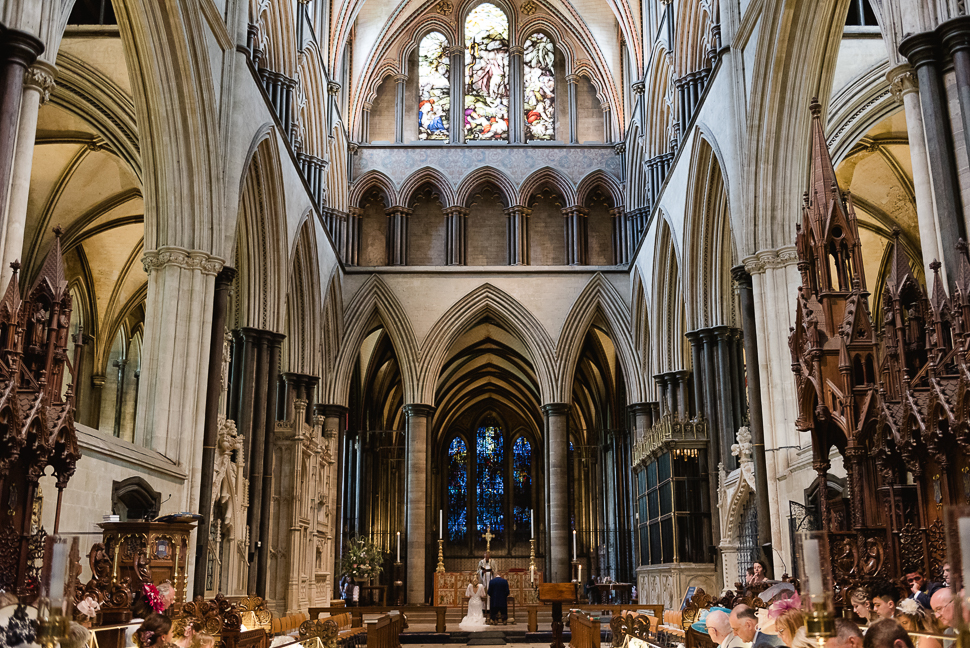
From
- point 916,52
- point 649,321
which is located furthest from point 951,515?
point 649,321

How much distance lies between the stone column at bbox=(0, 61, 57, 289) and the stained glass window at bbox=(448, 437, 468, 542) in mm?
28971

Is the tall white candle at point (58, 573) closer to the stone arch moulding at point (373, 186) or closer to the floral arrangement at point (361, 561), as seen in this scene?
the floral arrangement at point (361, 561)

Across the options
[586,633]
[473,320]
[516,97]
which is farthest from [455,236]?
[586,633]

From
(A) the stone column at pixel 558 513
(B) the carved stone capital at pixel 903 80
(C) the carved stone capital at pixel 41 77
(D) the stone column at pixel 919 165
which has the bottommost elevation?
(A) the stone column at pixel 558 513

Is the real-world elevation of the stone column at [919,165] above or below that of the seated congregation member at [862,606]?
above

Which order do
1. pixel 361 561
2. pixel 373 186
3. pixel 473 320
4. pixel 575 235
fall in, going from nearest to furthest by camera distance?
1. pixel 361 561
2. pixel 473 320
3. pixel 575 235
4. pixel 373 186

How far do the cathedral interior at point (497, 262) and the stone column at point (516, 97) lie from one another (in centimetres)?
10

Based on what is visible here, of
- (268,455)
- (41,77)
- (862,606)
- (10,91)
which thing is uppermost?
(41,77)

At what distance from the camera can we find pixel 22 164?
8.29m

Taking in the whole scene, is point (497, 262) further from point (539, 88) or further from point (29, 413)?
point (29, 413)

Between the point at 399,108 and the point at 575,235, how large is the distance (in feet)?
18.2

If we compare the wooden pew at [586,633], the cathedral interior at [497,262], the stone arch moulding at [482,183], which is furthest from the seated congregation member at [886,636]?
the stone arch moulding at [482,183]

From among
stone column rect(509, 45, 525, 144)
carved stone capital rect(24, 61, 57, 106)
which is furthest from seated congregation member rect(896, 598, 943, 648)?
stone column rect(509, 45, 525, 144)

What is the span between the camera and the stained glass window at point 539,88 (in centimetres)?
2477
